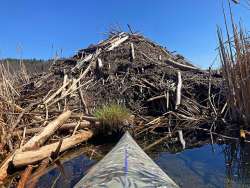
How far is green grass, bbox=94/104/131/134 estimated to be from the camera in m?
7.51

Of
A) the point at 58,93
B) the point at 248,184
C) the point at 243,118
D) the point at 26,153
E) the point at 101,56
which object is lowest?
the point at 248,184

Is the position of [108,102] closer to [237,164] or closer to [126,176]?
[237,164]

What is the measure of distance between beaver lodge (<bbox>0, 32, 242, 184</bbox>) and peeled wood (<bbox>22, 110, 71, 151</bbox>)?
1 centimetres

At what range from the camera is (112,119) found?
7504 millimetres

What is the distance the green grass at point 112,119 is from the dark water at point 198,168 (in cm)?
106

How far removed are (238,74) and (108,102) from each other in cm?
320

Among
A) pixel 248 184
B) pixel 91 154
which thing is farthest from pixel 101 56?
pixel 248 184

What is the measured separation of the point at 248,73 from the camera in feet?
22.8

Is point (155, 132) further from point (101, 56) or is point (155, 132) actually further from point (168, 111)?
point (101, 56)

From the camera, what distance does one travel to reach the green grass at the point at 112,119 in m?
7.51

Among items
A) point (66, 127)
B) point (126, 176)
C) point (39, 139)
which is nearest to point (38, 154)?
point (39, 139)

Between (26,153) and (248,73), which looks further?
(248,73)

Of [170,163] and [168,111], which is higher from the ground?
[168,111]

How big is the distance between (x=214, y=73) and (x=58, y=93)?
3689mm
